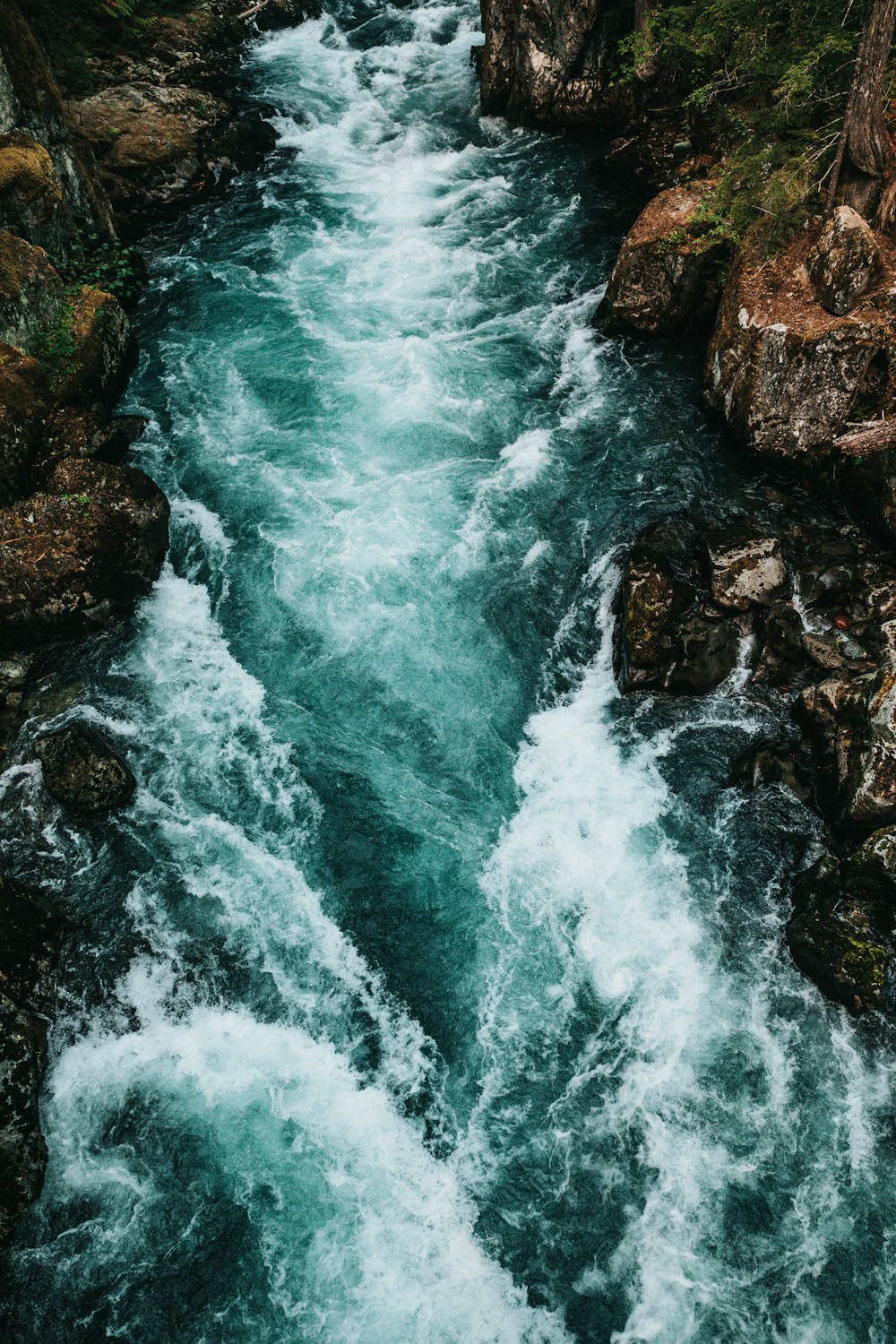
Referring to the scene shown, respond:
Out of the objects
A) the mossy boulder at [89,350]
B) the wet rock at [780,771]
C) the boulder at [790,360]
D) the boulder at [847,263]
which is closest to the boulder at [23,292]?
the mossy boulder at [89,350]

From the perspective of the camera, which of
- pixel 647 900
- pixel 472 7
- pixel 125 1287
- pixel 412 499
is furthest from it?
pixel 472 7

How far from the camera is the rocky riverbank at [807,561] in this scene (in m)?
8.59

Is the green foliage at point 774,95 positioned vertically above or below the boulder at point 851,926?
above

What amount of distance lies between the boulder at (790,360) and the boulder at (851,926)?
6.33 meters

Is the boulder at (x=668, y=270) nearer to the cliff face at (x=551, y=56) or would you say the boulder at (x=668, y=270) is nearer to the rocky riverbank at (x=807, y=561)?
the rocky riverbank at (x=807, y=561)

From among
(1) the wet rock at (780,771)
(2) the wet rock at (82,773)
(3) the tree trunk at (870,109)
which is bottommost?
(2) the wet rock at (82,773)

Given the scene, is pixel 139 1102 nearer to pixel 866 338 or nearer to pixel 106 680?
pixel 106 680

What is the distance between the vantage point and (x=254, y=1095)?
797 cm

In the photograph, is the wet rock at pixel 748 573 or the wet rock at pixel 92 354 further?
the wet rock at pixel 92 354

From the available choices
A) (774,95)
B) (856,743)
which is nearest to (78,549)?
(856,743)

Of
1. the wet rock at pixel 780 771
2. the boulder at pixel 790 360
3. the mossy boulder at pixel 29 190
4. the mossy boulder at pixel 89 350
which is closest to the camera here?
the wet rock at pixel 780 771

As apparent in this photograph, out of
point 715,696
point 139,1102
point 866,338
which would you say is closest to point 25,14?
point 866,338

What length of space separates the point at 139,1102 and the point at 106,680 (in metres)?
5.45

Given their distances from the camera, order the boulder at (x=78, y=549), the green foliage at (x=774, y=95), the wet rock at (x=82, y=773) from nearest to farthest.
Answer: the wet rock at (x=82, y=773) → the boulder at (x=78, y=549) → the green foliage at (x=774, y=95)
